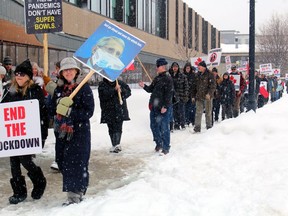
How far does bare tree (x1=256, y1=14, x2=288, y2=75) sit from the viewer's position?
5384 cm

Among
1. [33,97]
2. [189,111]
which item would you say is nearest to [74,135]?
[33,97]

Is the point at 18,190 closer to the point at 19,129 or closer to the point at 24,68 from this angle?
the point at 19,129

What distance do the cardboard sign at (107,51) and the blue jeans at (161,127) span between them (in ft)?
9.13

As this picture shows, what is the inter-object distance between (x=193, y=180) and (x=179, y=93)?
6656 mm

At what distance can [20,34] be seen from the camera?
17344mm

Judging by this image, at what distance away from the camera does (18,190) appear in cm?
552

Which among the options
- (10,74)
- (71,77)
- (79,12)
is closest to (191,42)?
(79,12)

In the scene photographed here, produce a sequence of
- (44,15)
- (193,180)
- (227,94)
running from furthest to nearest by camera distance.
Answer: (227,94) → (44,15) → (193,180)

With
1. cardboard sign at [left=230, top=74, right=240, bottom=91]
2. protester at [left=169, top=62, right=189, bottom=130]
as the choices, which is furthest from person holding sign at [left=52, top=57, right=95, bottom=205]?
cardboard sign at [left=230, top=74, right=240, bottom=91]

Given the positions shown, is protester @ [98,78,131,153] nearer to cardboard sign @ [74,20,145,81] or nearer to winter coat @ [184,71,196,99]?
cardboard sign @ [74,20,145,81]

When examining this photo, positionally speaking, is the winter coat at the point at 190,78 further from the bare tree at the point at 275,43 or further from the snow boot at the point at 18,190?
the bare tree at the point at 275,43

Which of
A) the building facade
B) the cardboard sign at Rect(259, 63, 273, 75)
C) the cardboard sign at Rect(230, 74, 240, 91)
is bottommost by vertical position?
the cardboard sign at Rect(230, 74, 240, 91)

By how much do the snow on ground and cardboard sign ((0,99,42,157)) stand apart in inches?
28.8

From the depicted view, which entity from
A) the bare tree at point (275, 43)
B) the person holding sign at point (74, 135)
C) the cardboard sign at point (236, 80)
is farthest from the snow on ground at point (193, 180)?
the bare tree at point (275, 43)
